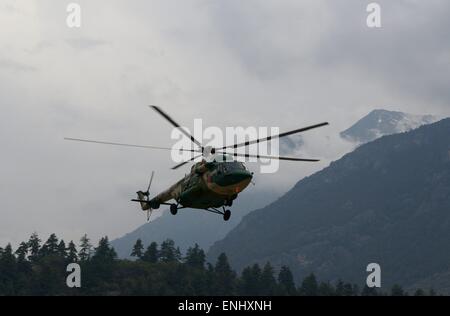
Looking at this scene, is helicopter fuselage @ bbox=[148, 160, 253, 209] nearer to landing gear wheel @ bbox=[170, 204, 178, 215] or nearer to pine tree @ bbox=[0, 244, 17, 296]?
landing gear wheel @ bbox=[170, 204, 178, 215]

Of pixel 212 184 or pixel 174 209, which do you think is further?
pixel 174 209

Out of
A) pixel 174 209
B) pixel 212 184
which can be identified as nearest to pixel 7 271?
pixel 174 209

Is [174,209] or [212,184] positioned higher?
[212,184]

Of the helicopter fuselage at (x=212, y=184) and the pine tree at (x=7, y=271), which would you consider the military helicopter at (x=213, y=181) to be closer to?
the helicopter fuselage at (x=212, y=184)

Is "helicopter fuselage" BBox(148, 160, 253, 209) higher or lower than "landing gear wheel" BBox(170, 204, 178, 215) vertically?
higher

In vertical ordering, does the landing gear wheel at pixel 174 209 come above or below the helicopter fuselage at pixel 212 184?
below

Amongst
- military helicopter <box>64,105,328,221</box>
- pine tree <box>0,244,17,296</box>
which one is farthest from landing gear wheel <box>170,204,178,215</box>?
pine tree <box>0,244,17,296</box>

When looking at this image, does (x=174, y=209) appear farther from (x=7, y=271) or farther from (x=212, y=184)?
(x=7, y=271)

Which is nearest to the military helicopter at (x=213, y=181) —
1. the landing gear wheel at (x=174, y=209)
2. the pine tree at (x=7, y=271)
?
the landing gear wheel at (x=174, y=209)

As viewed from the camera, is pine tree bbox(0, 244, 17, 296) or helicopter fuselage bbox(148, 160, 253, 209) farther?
pine tree bbox(0, 244, 17, 296)

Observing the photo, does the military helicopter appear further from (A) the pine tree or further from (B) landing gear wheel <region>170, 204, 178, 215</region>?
(A) the pine tree
